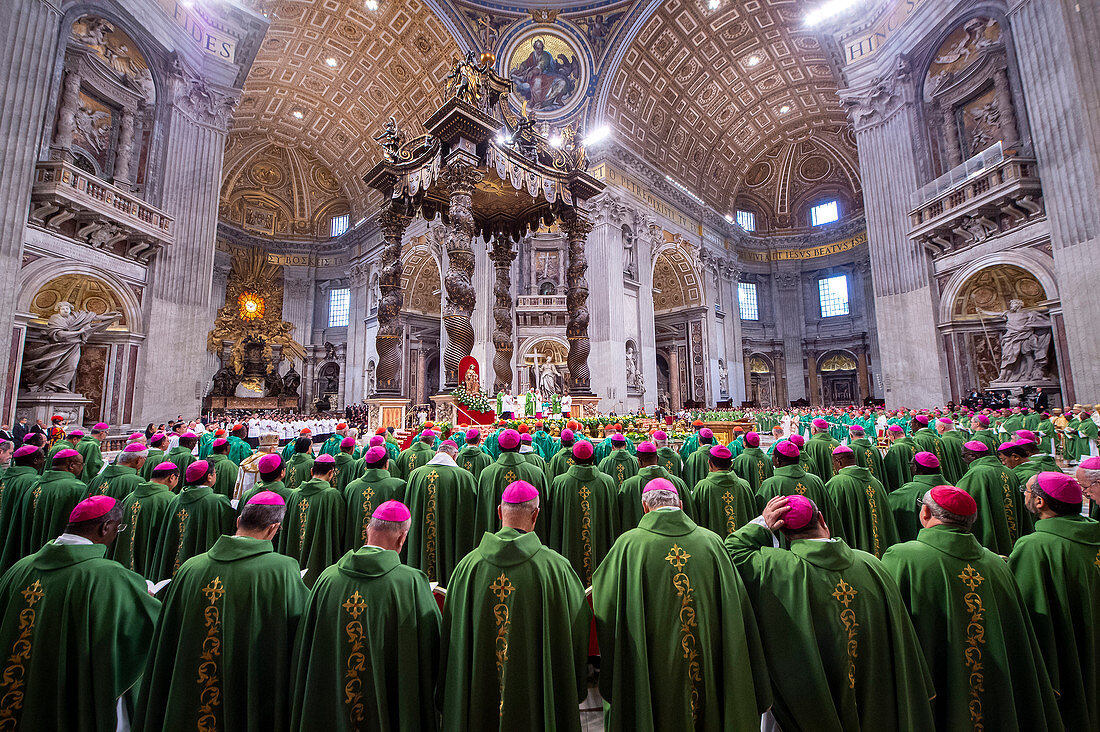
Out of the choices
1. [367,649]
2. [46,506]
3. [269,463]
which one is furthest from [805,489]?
[46,506]

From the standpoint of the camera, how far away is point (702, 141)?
24406mm

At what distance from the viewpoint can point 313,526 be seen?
389 centimetres

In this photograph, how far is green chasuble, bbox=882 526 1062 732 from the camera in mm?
1851

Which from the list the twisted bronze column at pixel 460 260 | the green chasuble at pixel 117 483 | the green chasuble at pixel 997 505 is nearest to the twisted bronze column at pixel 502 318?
the twisted bronze column at pixel 460 260

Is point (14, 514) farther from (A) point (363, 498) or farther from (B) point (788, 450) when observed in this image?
(B) point (788, 450)

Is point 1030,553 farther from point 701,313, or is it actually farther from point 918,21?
point 701,313

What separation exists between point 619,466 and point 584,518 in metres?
1.22

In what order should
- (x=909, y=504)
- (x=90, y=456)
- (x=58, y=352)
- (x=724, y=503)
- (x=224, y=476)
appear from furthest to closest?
(x=58, y=352) < (x=90, y=456) < (x=224, y=476) < (x=724, y=503) < (x=909, y=504)

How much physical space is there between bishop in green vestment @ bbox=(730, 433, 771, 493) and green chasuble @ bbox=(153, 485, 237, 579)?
4.94 metres

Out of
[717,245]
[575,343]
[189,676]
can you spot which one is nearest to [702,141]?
[717,245]

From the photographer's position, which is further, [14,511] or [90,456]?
[90,456]

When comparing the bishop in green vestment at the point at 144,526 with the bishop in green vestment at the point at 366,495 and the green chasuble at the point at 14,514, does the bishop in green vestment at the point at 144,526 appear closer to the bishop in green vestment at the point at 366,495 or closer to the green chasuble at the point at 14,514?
the green chasuble at the point at 14,514

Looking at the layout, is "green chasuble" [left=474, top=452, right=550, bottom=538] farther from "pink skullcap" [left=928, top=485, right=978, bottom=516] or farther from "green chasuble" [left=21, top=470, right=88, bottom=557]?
"green chasuble" [left=21, top=470, right=88, bottom=557]

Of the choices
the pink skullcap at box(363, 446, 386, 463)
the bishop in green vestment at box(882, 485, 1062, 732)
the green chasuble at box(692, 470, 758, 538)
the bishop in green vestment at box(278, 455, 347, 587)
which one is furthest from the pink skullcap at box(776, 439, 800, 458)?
the bishop in green vestment at box(278, 455, 347, 587)
